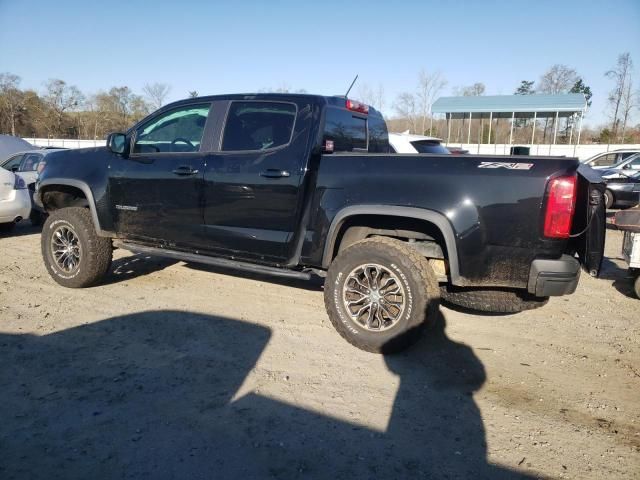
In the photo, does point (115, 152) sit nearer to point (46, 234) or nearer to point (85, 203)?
point (85, 203)

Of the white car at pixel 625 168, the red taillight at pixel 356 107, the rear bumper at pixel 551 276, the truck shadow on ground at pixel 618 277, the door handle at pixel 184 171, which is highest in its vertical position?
the red taillight at pixel 356 107

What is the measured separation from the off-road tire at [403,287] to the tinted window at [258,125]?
1.24 metres

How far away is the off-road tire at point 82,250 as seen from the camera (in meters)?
5.08

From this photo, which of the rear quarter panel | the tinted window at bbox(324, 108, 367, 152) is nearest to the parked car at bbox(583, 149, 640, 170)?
the tinted window at bbox(324, 108, 367, 152)

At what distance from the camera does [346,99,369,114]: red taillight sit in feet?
15.2

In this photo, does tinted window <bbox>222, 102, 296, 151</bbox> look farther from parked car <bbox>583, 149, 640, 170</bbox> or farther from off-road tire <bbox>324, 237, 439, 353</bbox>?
parked car <bbox>583, 149, 640, 170</bbox>

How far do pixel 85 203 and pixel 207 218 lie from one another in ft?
6.23

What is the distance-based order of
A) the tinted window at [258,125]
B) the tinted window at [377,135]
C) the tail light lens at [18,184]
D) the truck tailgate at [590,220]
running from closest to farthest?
the truck tailgate at [590,220], the tinted window at [258,125], the tinted window at [377,135], the tail light lens at [18,184]

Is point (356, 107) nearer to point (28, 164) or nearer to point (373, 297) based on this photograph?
point (373, 297)

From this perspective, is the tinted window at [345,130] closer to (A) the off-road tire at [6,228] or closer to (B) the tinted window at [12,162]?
(A) the off-road tire at [6,228]

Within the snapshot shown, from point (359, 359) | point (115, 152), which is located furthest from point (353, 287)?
point (115, 152)

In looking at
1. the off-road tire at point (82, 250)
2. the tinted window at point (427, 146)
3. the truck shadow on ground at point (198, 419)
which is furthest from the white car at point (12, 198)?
the tinted window at point (427, 146)

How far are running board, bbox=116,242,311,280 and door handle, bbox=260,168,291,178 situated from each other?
0.81m

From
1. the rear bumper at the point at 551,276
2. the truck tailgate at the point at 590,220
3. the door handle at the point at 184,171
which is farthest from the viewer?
the door handle at the point at 184,171
